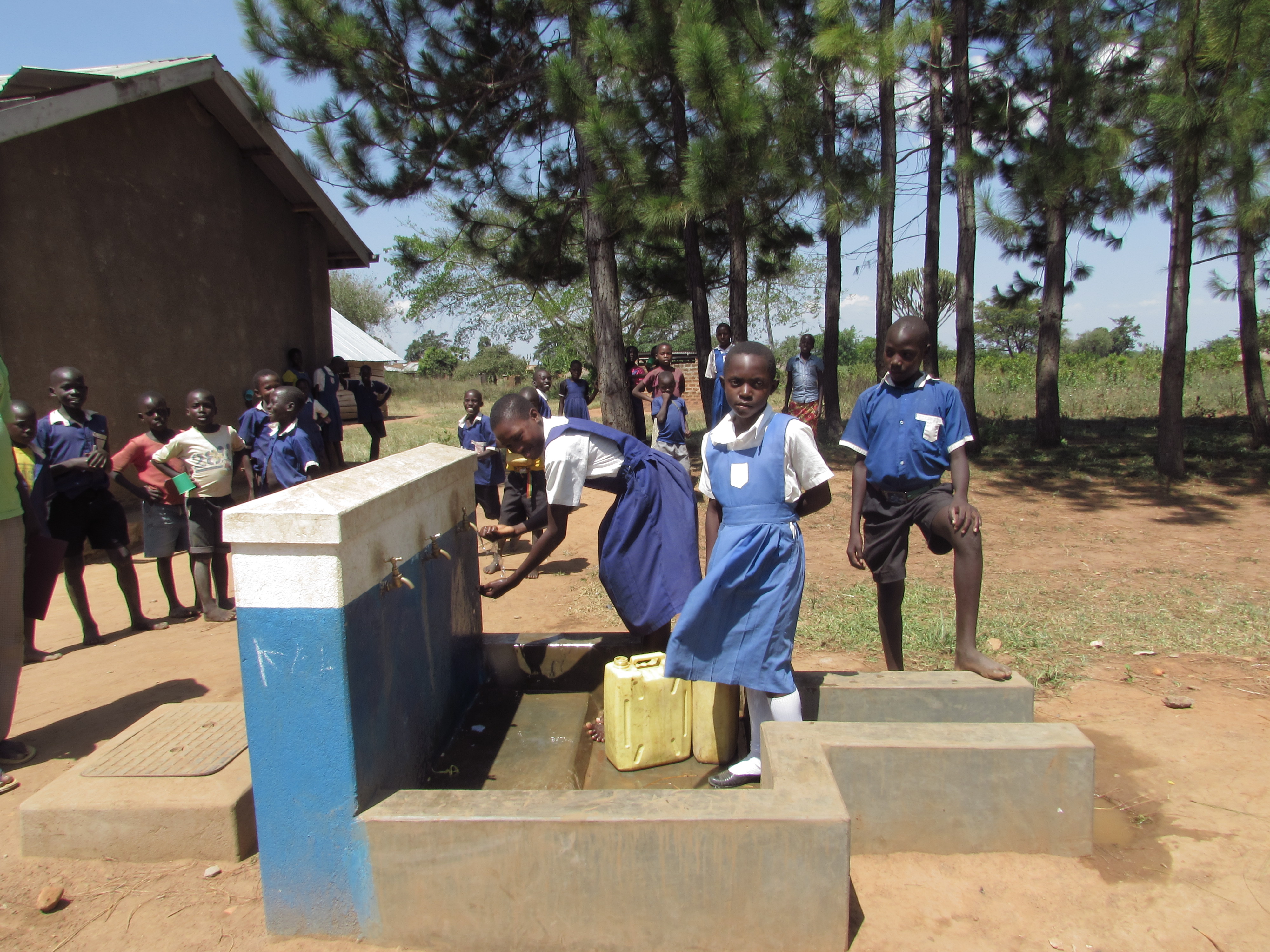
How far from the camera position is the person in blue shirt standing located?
22.3ft

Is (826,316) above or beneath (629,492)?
above

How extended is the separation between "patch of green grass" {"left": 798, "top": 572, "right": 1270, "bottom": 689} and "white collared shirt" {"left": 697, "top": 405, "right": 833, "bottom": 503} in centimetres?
185

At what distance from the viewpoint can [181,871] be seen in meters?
2.68

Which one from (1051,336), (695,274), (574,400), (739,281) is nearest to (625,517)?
(574,400)

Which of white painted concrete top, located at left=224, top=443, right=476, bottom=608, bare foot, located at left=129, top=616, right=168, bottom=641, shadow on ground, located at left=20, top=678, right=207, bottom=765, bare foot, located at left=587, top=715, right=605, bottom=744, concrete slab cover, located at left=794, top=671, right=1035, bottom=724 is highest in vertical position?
white painted concrete top, located at left=224, top=443, right=476, bottom=608

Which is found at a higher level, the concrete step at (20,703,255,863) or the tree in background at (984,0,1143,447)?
the tree in background at (984,0,1143,447)

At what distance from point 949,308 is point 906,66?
33845mm

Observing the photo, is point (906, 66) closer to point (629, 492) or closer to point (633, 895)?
point (629, 492)

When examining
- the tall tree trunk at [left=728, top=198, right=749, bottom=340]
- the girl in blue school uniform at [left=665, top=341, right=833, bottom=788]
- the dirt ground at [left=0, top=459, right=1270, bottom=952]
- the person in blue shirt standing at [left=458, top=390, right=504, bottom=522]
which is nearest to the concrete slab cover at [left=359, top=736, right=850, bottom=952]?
the dirt ground at [left=0, top=459, right=1270, bottom=952]

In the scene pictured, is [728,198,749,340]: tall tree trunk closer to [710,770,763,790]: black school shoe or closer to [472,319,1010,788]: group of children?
[472,319,1010,788]: group of children

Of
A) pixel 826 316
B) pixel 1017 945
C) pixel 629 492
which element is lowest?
pixel 1017 945

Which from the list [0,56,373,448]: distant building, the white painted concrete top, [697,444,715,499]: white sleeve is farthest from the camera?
[0,56,373,448]: distant building

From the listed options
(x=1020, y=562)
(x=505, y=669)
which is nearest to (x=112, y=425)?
(x=505, y=669)

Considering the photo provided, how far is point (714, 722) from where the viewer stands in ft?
10.2
